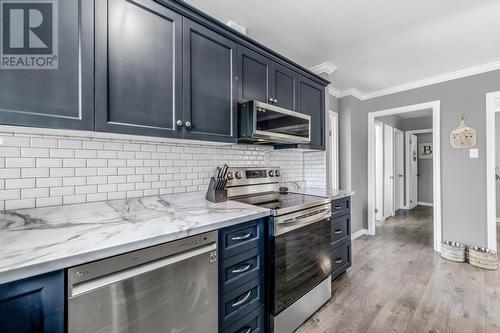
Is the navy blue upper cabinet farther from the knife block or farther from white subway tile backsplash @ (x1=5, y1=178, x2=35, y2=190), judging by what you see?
white subway tile backsplash @ (x1=5, y1=178, x2=35, y2=190)

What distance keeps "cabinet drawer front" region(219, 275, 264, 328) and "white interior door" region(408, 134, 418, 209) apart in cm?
592

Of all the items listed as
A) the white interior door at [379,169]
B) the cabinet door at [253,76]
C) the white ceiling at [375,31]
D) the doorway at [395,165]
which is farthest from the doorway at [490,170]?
the cabinet door at [253,76]

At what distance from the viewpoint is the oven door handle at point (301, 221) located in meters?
1.51

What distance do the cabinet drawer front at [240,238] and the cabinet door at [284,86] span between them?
1.22m

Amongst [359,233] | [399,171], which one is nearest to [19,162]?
[359,233]

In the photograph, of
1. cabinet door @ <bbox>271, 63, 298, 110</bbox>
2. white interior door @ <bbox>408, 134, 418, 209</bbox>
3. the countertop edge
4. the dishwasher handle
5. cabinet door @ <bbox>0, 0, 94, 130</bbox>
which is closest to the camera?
the countertop edge

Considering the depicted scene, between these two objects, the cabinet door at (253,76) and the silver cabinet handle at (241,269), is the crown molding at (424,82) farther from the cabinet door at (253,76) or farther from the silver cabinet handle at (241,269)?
the silver cabinet handle at (241,269)

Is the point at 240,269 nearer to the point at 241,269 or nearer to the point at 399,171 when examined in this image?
the point at 241,269

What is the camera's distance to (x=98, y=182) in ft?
4.71

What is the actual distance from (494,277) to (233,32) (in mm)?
3631

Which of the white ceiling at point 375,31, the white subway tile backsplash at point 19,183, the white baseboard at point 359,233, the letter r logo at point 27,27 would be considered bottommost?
the white baseboard at point 359,233

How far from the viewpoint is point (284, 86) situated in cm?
216

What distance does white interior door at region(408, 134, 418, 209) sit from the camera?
580 centimetres

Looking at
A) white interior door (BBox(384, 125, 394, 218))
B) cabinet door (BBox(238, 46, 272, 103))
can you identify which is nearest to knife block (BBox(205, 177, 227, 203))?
cabinet door (BBox(238, 46, 272, 103))
